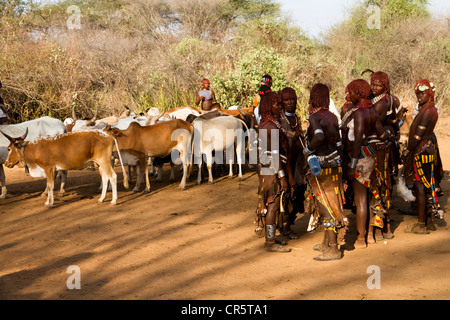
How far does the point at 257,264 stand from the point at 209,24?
2557 cm

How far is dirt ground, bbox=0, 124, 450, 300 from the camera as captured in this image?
17.2 ft

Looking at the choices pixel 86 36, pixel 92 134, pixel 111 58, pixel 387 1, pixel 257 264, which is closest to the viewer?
pixel 257 264

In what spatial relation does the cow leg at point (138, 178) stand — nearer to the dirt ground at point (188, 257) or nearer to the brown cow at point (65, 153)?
the dirt ground at point (188, 257)

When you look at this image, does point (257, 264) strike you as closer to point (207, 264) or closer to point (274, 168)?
point (207, 264)

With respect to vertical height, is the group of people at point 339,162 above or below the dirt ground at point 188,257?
above

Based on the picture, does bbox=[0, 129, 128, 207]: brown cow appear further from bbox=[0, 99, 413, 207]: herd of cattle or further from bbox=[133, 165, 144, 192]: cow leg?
bbox=[133, 165, 144, 192]: cow leg

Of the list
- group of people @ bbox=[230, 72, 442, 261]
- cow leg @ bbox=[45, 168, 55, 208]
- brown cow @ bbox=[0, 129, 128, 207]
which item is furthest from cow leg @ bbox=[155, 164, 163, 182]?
group of people @ bbox=[230, 72, 442, 261]

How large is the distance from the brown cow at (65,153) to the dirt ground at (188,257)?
579mm

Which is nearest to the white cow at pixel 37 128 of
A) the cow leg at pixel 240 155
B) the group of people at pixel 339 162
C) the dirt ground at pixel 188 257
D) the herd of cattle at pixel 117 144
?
the herd of cattle at pixel 117 144

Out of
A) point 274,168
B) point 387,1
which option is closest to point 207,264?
point 274,168

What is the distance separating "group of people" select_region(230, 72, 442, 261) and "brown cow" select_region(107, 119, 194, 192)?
399cm

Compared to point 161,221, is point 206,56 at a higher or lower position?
higher

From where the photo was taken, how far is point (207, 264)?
6105mm

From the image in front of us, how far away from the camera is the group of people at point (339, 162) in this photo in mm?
5973
